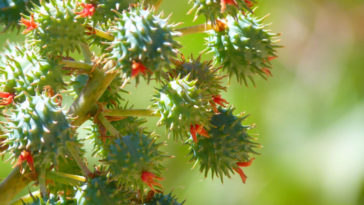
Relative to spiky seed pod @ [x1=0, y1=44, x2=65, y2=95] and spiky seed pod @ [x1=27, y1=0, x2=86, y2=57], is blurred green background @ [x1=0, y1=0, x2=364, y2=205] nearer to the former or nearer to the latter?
spiky seed pod @ [x1=0, y1=44, x2=65, y2=95]

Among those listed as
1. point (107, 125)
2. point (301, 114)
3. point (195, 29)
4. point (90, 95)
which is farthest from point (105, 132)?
point (301, 114)

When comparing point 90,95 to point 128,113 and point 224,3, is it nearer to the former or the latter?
point 128,113

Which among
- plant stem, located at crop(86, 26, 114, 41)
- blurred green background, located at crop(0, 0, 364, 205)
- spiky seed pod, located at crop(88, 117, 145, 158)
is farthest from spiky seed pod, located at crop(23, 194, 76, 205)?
blurred green background, located at crop(0, 0, 364, 205)

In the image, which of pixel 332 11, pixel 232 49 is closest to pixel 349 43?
pixel 332 11

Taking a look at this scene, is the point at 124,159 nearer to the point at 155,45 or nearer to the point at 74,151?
the point at 74,151

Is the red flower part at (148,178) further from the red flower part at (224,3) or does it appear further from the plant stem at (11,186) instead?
the red flower part at (224,3)

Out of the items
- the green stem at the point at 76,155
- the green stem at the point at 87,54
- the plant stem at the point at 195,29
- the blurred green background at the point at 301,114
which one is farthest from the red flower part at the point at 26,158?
the blurred green background at the point at 301,114
